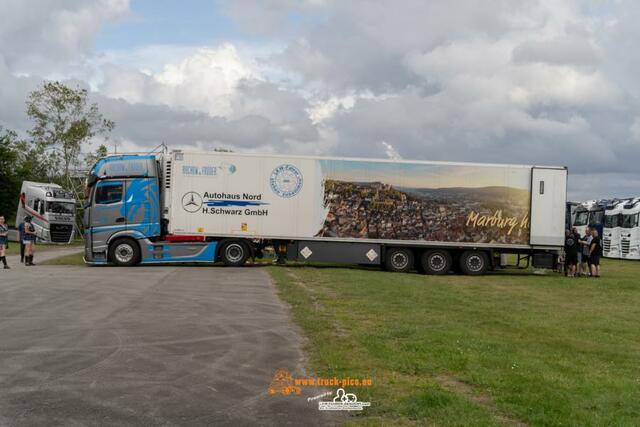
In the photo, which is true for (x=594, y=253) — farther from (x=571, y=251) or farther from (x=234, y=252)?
(x=234, y=252)

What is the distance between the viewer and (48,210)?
42.0 meters

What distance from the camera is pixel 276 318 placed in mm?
11180

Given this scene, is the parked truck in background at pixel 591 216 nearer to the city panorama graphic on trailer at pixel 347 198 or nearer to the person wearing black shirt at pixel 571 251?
the person wearing black shirt at pixel 571 251

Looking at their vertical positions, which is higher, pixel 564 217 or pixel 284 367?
pixel 564 217

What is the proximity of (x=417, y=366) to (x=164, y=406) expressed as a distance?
9.62ft

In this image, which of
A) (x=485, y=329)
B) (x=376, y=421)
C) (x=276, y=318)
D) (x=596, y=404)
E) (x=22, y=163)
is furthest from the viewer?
(x=22, y=163)

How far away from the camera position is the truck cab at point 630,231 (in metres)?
35.2

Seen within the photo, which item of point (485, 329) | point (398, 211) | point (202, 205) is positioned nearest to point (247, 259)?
point (202, 205)

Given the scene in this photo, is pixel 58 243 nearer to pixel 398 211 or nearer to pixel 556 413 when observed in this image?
pixel 398 211

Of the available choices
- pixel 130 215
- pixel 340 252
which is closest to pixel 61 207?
pixel 130 215

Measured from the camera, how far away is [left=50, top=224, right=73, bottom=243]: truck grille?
1668 inches

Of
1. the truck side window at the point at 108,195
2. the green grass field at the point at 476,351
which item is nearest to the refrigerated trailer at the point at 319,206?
the truck side window at the point at 108,195

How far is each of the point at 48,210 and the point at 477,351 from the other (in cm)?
3841

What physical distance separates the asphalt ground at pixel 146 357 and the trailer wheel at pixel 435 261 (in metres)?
8.81
